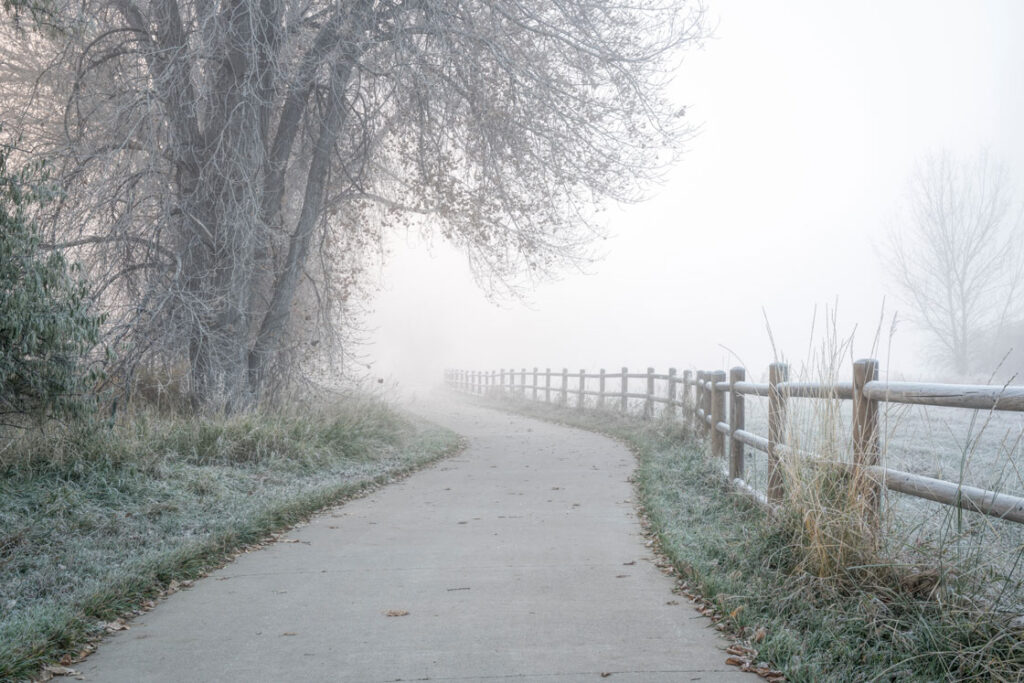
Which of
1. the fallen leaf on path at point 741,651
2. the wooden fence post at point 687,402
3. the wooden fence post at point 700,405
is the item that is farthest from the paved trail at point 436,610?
the wooden fence post at point 687,402

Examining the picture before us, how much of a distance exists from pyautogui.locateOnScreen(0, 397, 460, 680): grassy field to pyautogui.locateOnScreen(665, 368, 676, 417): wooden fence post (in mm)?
5309

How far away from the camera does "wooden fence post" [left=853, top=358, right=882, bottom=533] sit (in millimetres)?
4478

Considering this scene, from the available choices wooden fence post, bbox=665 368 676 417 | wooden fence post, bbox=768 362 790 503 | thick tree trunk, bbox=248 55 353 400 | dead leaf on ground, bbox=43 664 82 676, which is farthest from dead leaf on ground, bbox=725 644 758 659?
wooden fence post, bbox=665 368 676 417

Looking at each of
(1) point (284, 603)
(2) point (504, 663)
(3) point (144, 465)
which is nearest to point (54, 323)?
(3) point (144, 465)

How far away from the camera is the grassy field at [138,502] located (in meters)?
4.66

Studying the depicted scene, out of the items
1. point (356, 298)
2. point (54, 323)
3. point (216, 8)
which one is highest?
point (216, 8)

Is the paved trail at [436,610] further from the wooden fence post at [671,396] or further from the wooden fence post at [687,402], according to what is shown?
the wooden fence post at [671,396]

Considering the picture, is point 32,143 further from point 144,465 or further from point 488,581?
point 488,581

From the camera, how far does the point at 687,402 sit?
13.5 meters

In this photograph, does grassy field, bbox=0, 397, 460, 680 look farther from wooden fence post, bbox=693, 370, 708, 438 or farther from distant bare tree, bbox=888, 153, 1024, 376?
distant bare tree, bbox=888, 153, 1024, 376

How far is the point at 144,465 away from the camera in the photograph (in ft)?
26.1

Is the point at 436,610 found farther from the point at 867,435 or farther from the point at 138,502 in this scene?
the point at 138,502

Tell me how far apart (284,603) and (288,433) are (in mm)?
5736

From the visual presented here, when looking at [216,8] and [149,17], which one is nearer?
[216,8]
